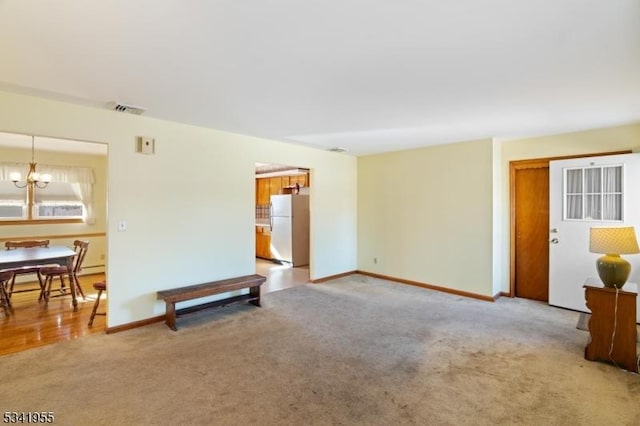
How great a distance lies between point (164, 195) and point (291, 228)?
3.79 m

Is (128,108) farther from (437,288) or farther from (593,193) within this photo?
(593,193)

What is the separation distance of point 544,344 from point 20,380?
460cm

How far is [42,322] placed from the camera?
368 centimetres

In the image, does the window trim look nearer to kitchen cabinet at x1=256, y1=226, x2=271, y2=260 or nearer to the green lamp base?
the green lamp base

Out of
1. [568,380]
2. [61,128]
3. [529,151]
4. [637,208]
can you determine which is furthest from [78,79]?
[637,208]

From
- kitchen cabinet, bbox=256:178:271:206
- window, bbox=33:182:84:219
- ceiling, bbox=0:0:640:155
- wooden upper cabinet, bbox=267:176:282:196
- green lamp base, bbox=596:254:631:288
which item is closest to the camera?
ceiling, bbox=0:0:640:155

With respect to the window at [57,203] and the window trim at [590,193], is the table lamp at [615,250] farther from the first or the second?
the window at [57,203]

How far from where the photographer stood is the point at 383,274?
589 cm

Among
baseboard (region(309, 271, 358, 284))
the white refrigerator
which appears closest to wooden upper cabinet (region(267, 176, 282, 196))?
the white refrigerator

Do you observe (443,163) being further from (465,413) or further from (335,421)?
(335,421)

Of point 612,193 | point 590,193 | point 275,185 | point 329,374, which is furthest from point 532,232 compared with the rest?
point 275,185

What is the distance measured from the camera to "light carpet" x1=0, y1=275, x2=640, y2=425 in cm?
209

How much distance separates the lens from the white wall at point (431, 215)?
4.64m

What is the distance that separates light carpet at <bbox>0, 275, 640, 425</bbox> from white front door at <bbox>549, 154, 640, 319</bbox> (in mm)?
468
